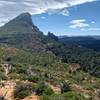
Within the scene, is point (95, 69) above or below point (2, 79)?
below

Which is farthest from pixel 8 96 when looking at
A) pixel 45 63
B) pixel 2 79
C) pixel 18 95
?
pixel 45 63

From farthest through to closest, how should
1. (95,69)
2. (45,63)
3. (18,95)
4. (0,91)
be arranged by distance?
(95,69), (45,63), (0,91), (18,95)

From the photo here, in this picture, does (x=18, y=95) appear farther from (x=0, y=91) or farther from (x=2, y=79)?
(x=2, y=79)

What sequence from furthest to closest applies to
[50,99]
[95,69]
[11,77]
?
[95,69] < [11,77] < [50,99]

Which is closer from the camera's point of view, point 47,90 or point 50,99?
point 50,99

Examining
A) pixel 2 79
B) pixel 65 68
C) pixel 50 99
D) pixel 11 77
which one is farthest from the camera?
pixel 65 68

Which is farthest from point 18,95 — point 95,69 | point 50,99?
point 95,69

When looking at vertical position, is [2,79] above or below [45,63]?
above

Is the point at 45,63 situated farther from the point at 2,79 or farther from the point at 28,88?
the point at 28,88

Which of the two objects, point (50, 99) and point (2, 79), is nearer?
point (50, 99)
